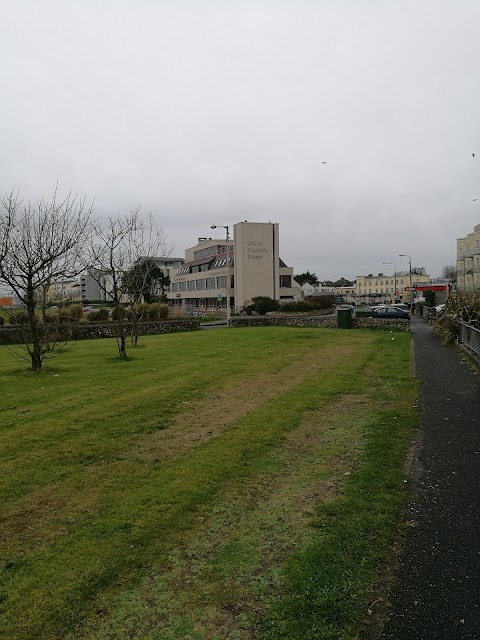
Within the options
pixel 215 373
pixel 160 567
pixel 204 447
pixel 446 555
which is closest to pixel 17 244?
pixel 215 373

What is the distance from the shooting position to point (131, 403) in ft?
31.2

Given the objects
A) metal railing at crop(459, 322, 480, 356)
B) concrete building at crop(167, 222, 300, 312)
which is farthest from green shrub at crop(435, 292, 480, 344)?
concrete building at crop(167, 222, 300, 312)

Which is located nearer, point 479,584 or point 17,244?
point 479,584

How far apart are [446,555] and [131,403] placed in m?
6.64

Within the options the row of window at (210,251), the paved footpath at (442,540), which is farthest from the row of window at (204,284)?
the paved footpath at (442,540)

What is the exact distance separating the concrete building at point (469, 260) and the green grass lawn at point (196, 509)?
7207 centimetres

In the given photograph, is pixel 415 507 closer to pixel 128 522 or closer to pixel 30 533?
pixel 128 522

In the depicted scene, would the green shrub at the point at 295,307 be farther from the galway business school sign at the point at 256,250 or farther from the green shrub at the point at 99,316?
the galway business school sign at the point at 256,250

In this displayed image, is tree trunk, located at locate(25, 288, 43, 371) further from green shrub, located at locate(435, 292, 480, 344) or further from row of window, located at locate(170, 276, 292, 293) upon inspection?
row of window, located at locate(170, 276, 292, 293)

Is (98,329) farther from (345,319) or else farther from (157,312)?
(345,319)

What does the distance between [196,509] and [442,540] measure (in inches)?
88.1

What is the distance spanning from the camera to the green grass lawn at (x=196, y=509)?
3342mm

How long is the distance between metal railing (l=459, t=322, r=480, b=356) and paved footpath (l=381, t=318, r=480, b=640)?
6881mm

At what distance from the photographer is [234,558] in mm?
3994
